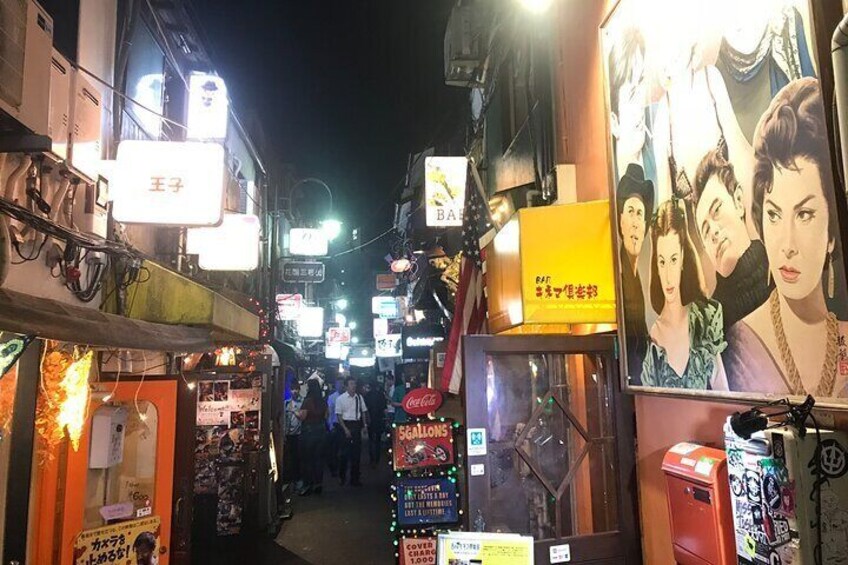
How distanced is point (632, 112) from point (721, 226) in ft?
5.35

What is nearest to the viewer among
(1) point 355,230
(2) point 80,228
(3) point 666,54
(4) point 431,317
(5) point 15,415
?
(3) point 666,54

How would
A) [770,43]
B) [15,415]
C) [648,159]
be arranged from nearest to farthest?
[770,43] < [648,159] < [15,415]

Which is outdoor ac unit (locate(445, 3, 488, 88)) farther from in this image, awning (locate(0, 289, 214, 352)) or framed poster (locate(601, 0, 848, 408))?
awning (locate(0, 289, 214, 352))

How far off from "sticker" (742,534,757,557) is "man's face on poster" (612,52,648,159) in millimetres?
3009

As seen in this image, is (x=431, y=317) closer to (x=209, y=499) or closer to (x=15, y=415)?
(x=209, y=499)

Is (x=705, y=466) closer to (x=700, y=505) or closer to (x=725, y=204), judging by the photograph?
(x=700, y=505)

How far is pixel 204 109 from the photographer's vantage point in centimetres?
920

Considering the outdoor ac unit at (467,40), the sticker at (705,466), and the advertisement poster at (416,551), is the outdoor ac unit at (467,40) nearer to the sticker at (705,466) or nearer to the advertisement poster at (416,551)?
the advertisement poster at (416,551)

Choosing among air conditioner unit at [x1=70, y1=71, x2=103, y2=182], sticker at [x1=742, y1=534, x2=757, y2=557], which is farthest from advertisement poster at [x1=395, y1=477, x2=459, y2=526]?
air conditioner unit at [x1=70, y1=71, x2=103, y2=182]

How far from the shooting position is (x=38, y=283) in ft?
19.5

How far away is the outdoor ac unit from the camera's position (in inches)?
514

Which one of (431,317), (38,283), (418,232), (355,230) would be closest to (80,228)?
(38,283)

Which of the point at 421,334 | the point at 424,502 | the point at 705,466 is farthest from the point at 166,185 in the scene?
the point at 421,334

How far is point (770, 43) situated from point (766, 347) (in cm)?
173
